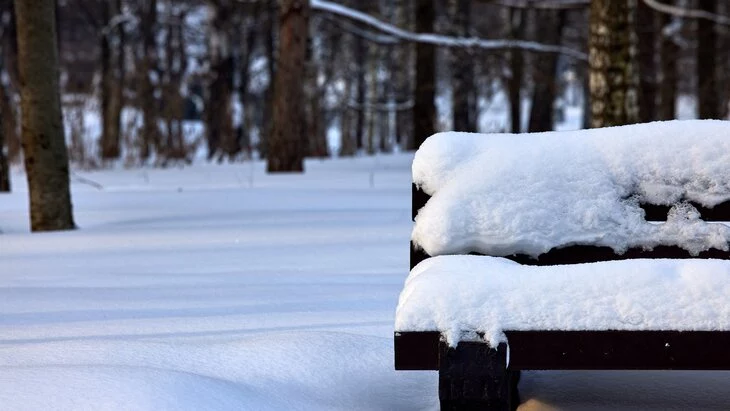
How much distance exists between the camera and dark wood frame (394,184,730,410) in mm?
2014

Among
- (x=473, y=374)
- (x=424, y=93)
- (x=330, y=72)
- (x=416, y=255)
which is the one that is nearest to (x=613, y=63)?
(x=416, y=255)

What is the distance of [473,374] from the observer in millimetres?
2035

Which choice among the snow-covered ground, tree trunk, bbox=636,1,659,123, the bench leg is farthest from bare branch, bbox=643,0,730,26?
the bench leg

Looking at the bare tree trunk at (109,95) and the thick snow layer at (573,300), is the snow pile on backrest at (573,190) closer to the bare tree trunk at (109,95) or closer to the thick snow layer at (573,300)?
the thick snow layer at (573,300)

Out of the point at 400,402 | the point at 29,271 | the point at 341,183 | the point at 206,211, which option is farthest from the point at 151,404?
the point at 341,183

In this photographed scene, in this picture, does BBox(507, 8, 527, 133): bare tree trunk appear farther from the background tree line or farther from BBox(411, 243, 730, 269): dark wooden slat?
BBox(411, 243, 730, 269): dark wooden slat

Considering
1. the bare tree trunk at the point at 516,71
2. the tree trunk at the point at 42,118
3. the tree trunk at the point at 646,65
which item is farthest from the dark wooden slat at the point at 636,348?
the tree trunk at the point at 646,65

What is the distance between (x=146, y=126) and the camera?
50.4 ft

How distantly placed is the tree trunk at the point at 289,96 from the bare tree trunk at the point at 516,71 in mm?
5115

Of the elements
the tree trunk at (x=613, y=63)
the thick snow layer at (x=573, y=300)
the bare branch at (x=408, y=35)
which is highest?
the bare branch at (x=408, y=35)

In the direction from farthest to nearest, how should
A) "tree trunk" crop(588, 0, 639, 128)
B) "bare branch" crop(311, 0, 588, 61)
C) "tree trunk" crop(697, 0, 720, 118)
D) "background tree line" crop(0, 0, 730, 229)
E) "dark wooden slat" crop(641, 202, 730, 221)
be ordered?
"tree trunk" crop(697, 0, 720, 118)
"bare branch" crop(311, 0, 588, 61)
"background tree line" crop(0, 0, 730, 229)
"tree trunk" crop(588, 0, 639, 128)
"dark wooden slat" crop(641, 202, 730, 221)

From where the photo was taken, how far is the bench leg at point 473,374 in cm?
203

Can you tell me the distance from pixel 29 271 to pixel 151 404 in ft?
8.03

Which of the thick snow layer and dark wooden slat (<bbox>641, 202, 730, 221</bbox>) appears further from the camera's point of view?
dark wooden slat (<bbox>641, 202, 730, 221</bbox>)
